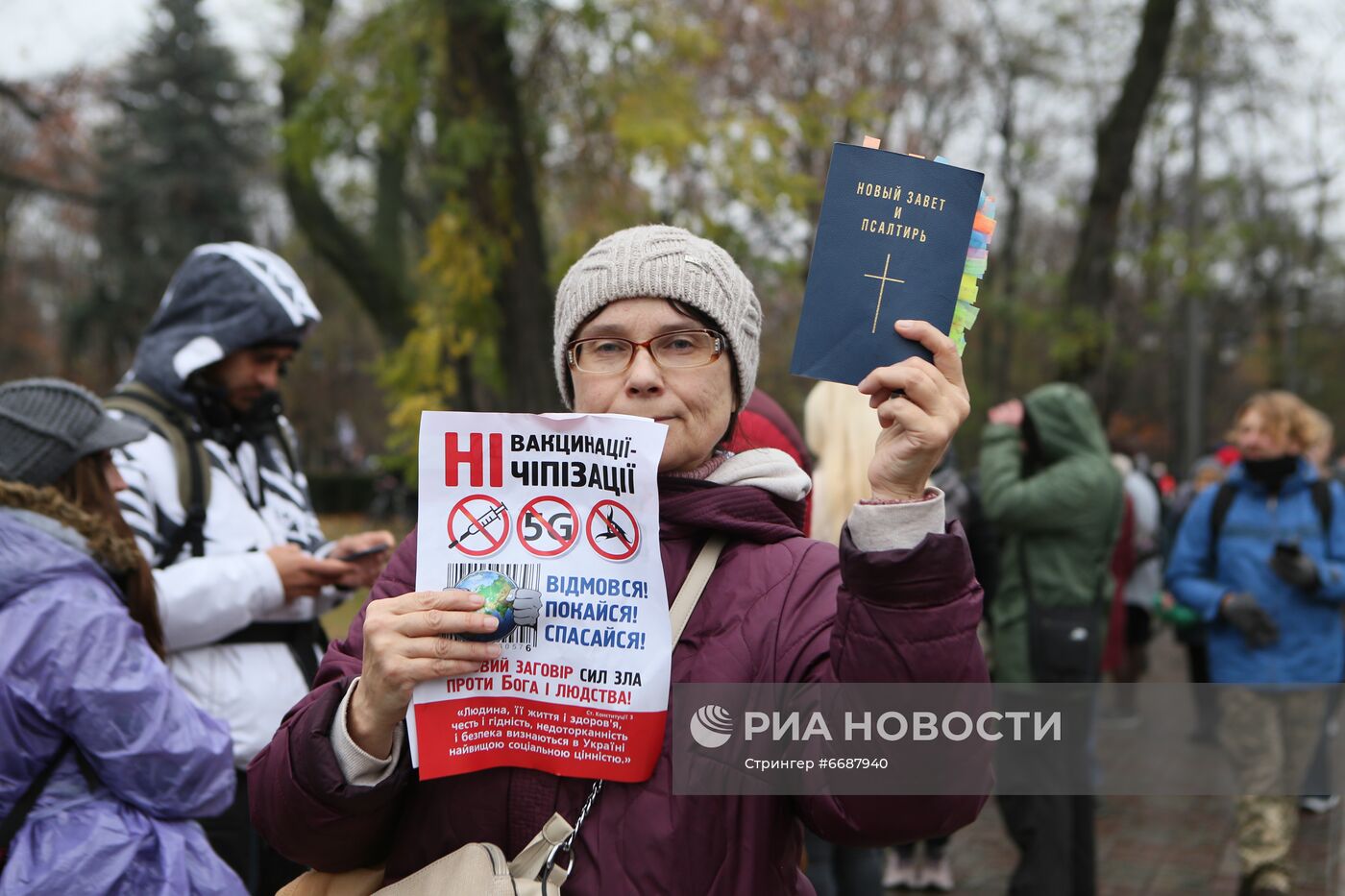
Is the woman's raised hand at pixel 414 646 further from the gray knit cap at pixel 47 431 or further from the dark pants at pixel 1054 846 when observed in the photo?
the dark pants at pixel 1054 846

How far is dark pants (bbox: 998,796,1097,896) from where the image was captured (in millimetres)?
4938

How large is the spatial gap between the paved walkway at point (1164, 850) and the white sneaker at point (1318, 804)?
0.05 meters

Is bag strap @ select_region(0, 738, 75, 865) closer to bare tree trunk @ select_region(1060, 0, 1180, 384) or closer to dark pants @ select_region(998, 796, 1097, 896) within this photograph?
dark pants @ select_region(998, 796, 1097, 896)

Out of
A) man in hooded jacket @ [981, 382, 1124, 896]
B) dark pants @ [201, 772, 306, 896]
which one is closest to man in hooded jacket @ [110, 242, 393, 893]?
dark pants @ [201, 772, 306, 896]

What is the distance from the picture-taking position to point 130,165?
108 ft

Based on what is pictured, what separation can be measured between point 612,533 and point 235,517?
1.95 metres

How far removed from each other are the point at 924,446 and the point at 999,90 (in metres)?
24.1

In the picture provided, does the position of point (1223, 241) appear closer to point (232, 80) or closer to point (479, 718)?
point (479, 718)

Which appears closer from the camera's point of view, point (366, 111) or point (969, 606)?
point (969, 606)

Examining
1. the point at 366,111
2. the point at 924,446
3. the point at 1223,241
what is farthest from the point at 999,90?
the point at 924,446

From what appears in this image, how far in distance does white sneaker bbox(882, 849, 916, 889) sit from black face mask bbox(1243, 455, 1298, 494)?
7.83ft

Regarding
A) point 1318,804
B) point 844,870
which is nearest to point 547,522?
point 844,870

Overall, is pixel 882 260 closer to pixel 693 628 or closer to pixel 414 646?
pixel 693 628

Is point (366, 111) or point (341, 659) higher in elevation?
point (366, 111)
